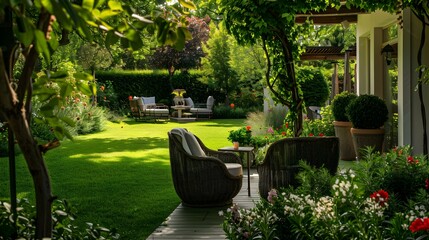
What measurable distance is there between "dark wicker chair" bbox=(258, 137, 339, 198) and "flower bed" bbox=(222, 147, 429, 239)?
212cm

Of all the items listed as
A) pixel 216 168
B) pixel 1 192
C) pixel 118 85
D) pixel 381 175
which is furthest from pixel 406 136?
pixel 118 85

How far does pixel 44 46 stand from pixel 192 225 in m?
5.12

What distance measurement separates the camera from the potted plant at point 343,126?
12812mm

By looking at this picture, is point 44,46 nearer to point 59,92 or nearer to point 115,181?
point 59,92

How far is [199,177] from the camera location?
767 cm

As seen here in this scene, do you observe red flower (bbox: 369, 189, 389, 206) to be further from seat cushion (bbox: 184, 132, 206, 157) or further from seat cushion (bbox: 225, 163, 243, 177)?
seat cushion (bbox: 184, 132, 206, 157)

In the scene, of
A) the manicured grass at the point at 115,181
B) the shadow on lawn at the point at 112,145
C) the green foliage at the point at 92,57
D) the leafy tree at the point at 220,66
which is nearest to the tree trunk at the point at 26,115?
the manicured grass at the point at 115,181

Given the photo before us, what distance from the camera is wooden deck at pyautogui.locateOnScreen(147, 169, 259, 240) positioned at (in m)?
6.20

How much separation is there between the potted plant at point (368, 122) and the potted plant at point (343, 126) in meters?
1.09

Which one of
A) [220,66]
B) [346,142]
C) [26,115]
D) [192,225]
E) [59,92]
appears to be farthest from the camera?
[220,66]

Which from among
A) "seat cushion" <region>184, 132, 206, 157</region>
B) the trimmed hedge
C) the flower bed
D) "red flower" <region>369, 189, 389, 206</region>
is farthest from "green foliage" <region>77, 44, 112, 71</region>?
"red flower" <region>369, 189, 389, 206</region>

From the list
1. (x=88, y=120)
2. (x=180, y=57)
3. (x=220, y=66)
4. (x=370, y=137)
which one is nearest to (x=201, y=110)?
(x=220, y=66)

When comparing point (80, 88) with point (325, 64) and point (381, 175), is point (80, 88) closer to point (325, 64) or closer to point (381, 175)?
point (381, 175)

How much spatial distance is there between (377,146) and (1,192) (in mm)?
6292
